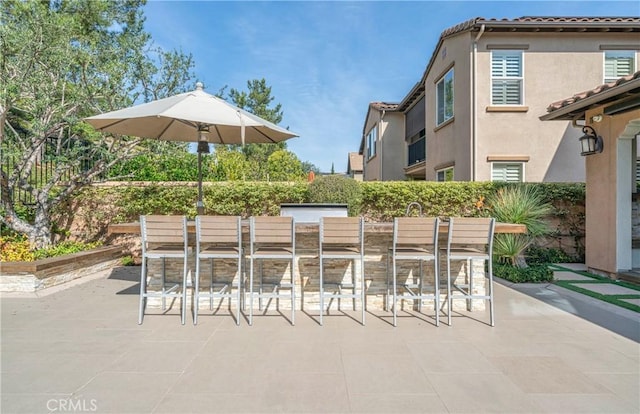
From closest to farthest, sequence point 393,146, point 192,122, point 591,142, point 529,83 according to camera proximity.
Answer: point 192,122, point 591,142, point 529,83, point 393,146

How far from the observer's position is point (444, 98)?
10.6 m

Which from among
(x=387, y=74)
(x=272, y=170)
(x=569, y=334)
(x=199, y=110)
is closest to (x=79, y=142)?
(x=199, y=110)

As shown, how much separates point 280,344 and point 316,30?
37.8 feet

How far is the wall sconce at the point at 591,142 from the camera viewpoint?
19.4ft

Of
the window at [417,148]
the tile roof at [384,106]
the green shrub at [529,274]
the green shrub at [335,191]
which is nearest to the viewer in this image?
the green shrub at [529,274]

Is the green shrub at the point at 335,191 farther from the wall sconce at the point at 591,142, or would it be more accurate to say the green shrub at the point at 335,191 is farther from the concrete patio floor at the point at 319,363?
the wall sconce at the point at 591,142

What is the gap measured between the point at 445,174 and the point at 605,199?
16.2 feet

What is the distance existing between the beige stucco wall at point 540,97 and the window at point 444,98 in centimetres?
116

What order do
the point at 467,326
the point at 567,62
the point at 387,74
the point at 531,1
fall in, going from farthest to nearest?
the point at 387,74
the point at 531,1
the point at 567,62
the point at 467,326

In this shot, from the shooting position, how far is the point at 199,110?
3848 millimetres

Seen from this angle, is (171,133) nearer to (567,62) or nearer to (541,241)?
(541,241)

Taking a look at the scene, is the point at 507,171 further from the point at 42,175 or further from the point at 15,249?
the point at 42,175

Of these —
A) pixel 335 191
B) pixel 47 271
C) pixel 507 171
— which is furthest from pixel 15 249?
pixel 507 171

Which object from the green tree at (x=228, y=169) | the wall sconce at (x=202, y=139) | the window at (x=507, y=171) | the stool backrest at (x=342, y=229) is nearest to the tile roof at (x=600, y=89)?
the window at (x=507, y=171)
